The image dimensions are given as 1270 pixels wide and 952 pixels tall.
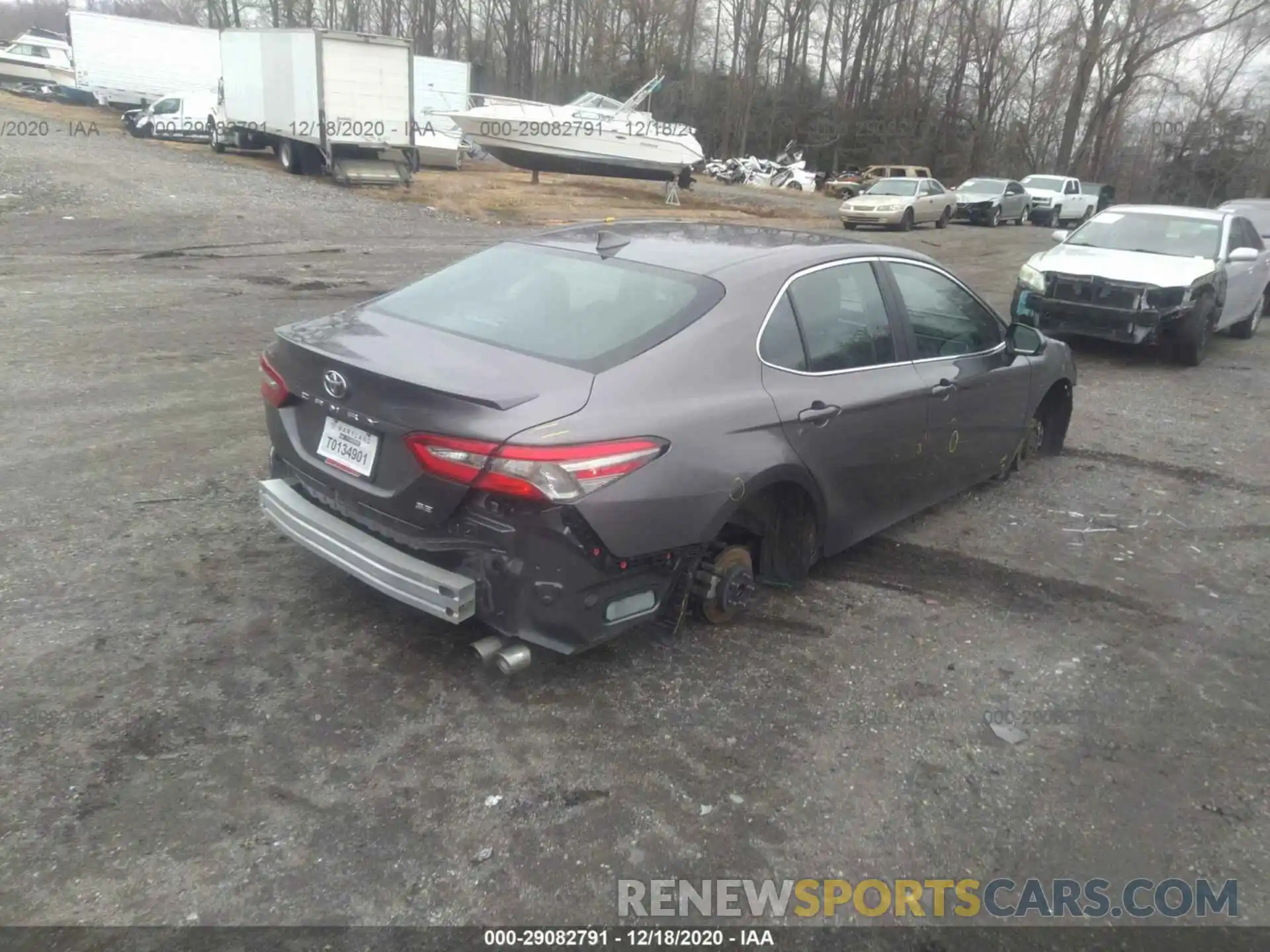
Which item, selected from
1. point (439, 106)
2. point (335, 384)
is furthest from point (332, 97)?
point (335, 384)

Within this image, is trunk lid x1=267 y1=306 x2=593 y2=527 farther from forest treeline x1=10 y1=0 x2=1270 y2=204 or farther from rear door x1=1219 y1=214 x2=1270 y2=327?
forest treeline x1=10 y1=0 x2=1270 y2=204

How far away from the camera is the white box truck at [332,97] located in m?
22.2

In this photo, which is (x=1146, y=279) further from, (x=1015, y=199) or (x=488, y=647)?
(x=1015, y=199)

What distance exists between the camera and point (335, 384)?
3.46 meters

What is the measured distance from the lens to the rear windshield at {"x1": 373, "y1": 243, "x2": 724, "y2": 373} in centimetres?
357

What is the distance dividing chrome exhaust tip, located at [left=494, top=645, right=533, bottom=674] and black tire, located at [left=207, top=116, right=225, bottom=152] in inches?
1175

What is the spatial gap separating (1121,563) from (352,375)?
3969 millimetres

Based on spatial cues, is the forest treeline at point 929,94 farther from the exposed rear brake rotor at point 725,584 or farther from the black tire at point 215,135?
the exposed rear brake rotor at point 725,584

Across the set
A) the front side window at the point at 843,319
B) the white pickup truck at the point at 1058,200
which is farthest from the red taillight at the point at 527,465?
the white pickup truck at the point at 1058,200

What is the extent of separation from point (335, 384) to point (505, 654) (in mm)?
1156

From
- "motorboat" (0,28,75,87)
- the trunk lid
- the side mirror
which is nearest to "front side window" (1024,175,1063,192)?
the side mirror

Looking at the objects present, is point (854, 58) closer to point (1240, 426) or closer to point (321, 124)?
point (321, 124)

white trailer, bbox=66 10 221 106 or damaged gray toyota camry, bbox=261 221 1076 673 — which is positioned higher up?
white trailer, bbox=66 10 221 106

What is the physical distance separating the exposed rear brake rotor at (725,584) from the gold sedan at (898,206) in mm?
24381
